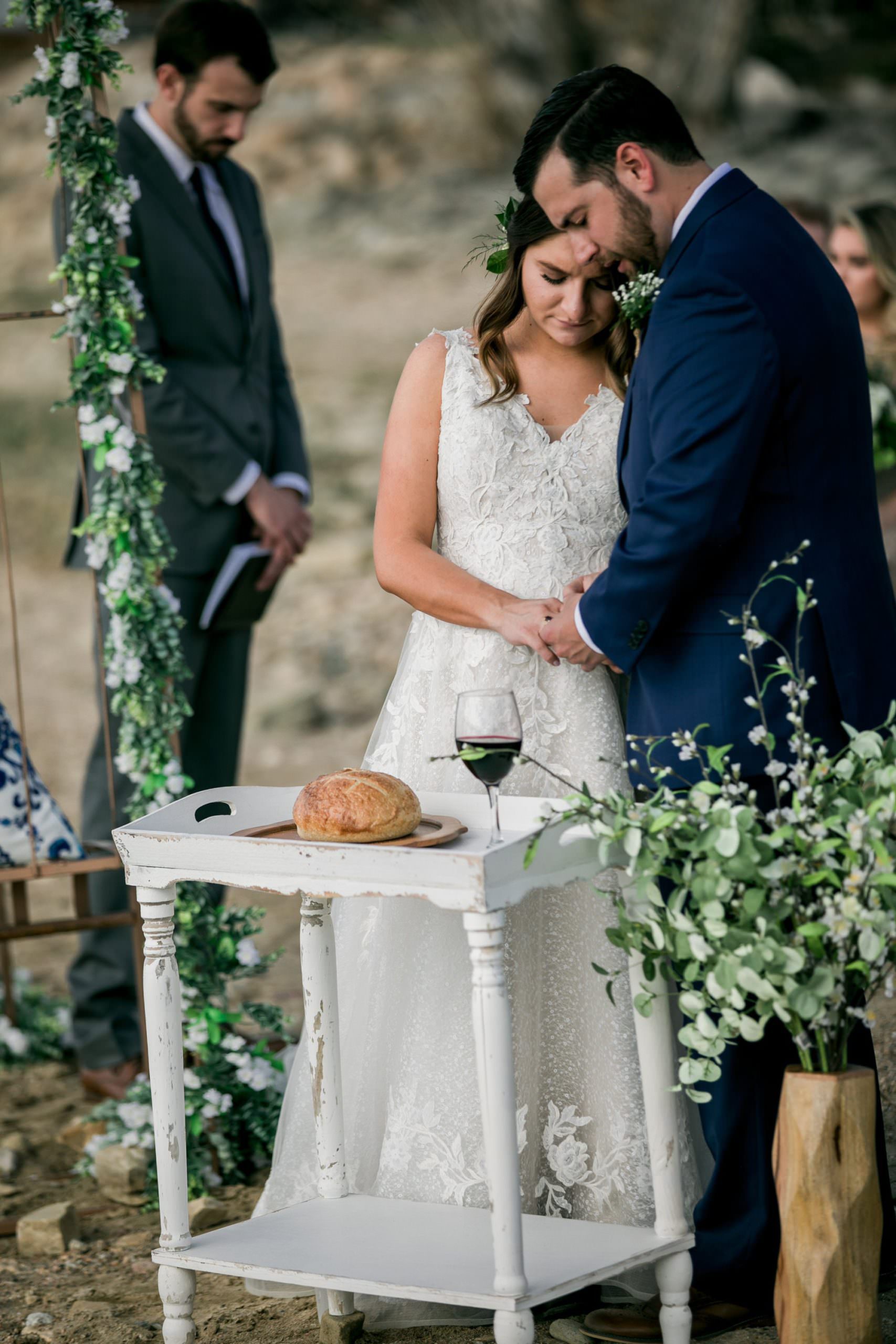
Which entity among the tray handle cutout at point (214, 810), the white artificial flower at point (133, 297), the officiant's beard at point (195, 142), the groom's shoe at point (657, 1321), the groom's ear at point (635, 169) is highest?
the officiant's beard at point (195, 142)

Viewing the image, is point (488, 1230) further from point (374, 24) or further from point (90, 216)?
point (374, 24)

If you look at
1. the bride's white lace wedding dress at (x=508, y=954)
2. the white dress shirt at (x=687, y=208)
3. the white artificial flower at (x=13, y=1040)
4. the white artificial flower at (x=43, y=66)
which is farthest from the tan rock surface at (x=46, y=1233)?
the white artificial flower at (x=43, y=66)

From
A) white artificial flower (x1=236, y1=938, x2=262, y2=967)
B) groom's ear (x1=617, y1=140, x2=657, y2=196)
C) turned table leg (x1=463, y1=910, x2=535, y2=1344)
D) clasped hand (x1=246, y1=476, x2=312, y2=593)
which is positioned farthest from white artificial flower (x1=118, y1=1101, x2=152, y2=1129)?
groom's ear (x1=617, y1=140, x2=657, y2=196)

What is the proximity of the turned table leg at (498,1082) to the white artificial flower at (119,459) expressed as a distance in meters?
1.52

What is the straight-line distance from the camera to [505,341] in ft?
9.56

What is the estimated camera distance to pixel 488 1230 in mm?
2561

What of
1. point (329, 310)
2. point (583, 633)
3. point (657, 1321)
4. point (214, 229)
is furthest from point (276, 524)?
point (329, 310)

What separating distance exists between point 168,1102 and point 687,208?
1.64m

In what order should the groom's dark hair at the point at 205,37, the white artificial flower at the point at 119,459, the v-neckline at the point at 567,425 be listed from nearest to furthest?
the v-neckline at the point at 567,425
the white artificial flower at the point at 119,459
the groom's dark hair at the point at 205,37

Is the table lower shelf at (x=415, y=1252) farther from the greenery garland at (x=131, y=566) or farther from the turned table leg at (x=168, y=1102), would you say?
the greenery garland at (x=131, y=566)

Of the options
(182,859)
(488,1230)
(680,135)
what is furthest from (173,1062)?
(680,135)

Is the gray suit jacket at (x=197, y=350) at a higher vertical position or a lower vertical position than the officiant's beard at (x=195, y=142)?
lower

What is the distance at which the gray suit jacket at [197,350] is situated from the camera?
4008 mm

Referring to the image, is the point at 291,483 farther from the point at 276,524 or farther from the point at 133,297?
the point at 133,297
